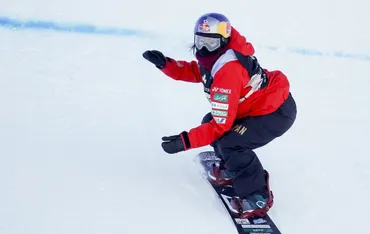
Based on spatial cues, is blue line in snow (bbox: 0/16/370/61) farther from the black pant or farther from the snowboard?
the black pant

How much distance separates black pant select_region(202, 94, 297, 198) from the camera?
2086mm

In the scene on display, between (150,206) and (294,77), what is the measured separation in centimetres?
295

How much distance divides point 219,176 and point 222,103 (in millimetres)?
578

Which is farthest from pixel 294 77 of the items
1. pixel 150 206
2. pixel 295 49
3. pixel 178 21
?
pixel 150 206

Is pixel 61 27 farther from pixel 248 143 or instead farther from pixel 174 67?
pixel 248 143

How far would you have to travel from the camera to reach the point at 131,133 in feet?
8.64

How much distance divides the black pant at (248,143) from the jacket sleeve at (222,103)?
0.12 meters

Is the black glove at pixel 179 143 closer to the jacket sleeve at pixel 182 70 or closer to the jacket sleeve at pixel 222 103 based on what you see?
the jacket sleeve at pixel 222 103

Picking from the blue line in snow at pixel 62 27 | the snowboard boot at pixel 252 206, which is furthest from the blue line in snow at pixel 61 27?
the snowboard boot at pixel 252 206

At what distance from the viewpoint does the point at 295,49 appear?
551 centimetres

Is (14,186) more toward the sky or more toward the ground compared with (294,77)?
more toward the sky

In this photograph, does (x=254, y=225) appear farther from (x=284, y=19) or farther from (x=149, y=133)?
(x=284, y=19)

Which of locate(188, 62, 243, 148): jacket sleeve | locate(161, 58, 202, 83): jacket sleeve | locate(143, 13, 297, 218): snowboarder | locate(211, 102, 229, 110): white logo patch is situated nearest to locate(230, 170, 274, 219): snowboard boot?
locate(143, 13, 297, 218): snowboarder

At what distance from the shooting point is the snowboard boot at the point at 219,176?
235cm
